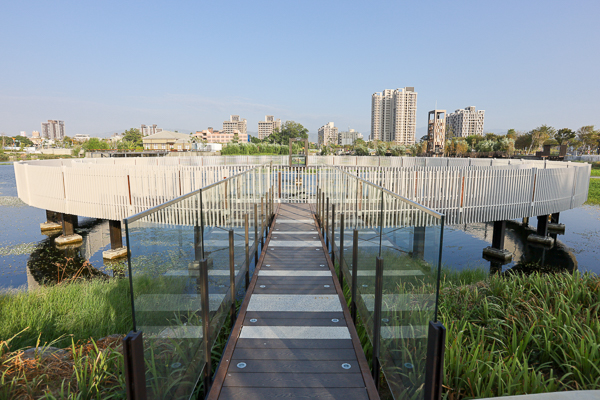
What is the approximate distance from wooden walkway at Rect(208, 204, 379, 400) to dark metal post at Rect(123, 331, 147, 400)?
1073mm

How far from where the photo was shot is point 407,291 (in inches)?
94.4

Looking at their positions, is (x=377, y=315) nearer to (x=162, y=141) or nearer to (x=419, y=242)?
(x=419, y=242)

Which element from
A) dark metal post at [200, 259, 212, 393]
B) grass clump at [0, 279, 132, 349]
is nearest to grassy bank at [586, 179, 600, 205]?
dark metal post at [200, 259, 212, 393]

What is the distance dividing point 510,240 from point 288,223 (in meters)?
11.1

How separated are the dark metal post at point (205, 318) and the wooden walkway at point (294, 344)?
0.44 feet

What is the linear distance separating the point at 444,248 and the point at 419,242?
452 inches

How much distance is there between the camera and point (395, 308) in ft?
8.48

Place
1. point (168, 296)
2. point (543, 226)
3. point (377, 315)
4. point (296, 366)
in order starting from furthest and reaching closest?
1. point (543, 226)
2. point (296, 366)
3. point (377, 315)
4. point (168, 296)

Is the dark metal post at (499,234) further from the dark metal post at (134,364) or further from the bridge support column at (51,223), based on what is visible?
the bridge support column at (51,223)

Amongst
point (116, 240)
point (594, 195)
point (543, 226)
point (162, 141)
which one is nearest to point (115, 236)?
point (116, 240)

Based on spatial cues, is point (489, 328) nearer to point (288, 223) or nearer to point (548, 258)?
point (288, 223)

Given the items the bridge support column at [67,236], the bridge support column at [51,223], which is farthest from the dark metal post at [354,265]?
the bridge support column at [51,223]

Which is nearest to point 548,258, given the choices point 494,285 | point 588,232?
point 588,232

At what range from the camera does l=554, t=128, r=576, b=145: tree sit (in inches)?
2790
